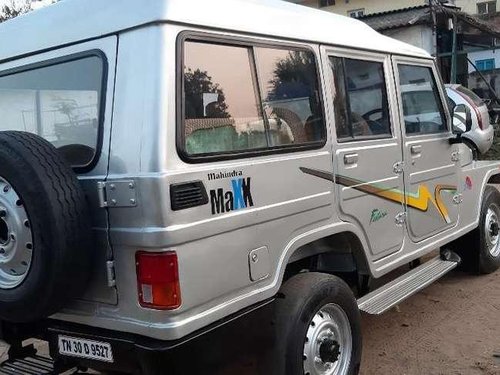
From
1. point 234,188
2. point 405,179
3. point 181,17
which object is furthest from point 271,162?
point 405,179

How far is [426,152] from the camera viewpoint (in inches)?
181

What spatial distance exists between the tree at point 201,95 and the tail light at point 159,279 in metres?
0.66

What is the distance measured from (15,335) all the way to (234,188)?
1.43 metres

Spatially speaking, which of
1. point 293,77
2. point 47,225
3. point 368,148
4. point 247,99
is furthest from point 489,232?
point 47,225

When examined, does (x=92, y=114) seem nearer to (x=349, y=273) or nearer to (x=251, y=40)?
(x=251, y=40)

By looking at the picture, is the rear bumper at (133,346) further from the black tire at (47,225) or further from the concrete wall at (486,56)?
the concrete wall at (486,56)

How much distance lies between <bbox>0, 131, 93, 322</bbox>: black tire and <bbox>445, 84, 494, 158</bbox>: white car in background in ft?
12.8

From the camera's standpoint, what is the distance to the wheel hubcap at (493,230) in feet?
19.0

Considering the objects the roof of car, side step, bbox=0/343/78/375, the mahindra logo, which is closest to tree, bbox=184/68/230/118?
the roof of car

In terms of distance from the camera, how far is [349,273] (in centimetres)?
398

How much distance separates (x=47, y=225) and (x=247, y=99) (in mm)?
1177

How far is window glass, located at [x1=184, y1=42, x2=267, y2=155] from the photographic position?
2.73m

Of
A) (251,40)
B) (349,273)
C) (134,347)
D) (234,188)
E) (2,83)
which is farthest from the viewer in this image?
(349,273)

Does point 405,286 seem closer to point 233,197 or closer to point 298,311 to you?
point 298,311
